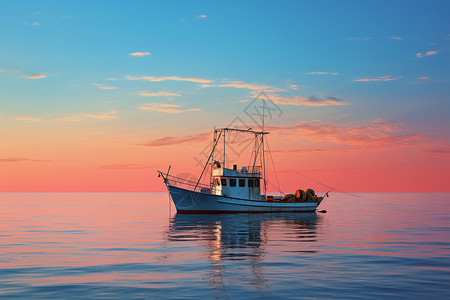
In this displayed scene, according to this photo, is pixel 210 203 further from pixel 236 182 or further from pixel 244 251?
pixel 244 251

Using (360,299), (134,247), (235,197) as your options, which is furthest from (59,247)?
(235,197)


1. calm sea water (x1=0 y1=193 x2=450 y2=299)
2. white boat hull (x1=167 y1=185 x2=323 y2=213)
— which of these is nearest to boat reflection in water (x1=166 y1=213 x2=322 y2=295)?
calm sea water (x1=0 y1=193 x2=450 y2=299)

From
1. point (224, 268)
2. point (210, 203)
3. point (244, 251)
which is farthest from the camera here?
point (210, 203)

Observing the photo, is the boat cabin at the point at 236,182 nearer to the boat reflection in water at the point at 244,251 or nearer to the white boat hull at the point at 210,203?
the white boat hull at the point at 210,203

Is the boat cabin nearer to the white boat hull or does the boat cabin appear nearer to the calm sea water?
the white boat hull

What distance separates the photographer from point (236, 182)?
57.7 m

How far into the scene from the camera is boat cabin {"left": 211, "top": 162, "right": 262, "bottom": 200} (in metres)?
57.1

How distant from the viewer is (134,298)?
1390cm

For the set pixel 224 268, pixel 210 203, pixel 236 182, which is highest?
pixel 236 182

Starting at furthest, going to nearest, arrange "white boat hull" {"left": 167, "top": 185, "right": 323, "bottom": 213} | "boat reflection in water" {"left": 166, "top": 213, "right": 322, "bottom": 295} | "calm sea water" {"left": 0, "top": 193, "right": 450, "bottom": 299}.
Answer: "white boat hull" {"left": 167, "top": 185, "right": 323, "bottom": 213}, "boat reflection in water" {"left": 166, "top": 213, "right": 322, "bottom": 295}, "calm sea water" {"left": 0, "top": 193, "right": 450, "bottom": 299}

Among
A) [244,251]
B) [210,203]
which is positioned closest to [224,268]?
[244,251]

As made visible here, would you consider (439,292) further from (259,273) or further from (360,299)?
(259,273)

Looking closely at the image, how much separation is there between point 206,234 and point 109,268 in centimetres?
1524

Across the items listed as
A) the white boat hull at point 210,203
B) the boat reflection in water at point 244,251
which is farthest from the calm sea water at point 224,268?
the white boat hull at point 210,203
